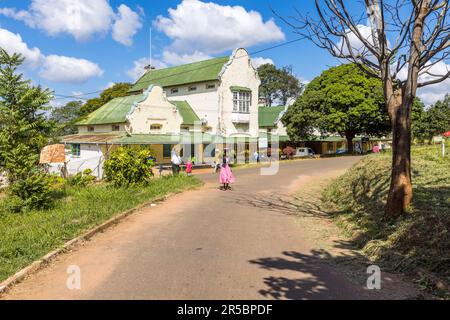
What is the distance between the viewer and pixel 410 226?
756 centimetres

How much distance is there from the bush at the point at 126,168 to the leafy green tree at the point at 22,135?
2.69m

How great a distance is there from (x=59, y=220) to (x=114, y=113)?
2635 centimetres

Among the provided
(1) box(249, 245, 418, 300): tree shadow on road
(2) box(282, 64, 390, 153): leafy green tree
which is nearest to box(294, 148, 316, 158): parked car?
(2) box(282, 64, 390, 153): leafy green tree

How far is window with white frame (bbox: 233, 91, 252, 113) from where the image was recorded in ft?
130

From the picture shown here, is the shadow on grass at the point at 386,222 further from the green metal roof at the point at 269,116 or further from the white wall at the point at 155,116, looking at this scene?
the green metal roof at the point at 269,116

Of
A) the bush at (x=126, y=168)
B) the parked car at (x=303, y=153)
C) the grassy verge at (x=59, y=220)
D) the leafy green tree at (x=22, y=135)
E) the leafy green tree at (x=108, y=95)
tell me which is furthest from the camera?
the leafy green tree at (x=108, y=95)

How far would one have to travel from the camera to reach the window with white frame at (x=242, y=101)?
130 ft

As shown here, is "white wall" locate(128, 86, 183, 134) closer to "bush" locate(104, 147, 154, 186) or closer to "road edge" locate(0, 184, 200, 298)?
"bush" locate(104, 147, 154, 186)

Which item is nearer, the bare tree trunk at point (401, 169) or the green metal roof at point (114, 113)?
the bare tree trunk at point (401, 169)

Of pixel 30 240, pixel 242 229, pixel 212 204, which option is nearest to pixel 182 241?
pixel 242 229

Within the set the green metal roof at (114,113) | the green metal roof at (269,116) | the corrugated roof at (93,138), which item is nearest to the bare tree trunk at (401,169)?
the corrugated roof at (93,138)

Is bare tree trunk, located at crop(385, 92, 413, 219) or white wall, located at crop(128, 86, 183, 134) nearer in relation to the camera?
bare tree trunk, located at crop(385, 92, 413, 219)

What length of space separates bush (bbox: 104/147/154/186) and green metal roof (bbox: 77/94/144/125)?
16.5m

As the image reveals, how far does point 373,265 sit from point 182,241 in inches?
151
